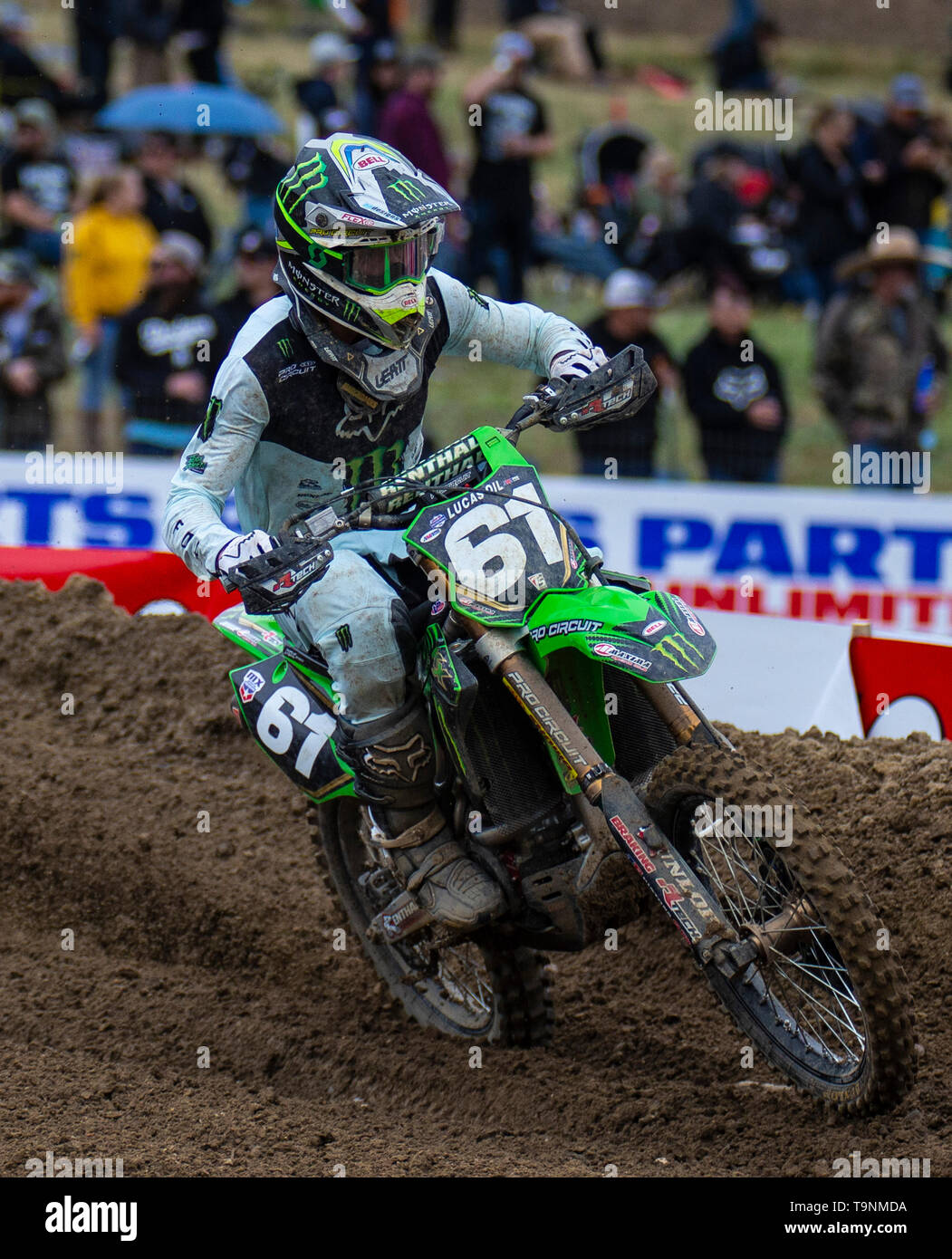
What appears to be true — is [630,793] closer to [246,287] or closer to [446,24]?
[246,287]

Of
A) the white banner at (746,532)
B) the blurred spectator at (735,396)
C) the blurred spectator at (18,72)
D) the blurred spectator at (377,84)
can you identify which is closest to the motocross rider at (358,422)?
the white banner at (746,532)

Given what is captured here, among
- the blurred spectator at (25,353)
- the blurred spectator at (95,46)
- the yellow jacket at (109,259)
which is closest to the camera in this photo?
the blurred spectator at (25,353)

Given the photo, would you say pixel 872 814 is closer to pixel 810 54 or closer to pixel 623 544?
pixel 623 544

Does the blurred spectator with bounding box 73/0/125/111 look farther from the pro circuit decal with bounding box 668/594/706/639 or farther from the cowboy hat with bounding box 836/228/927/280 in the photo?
the pro circuit decal with bounding box 668/594/706/639

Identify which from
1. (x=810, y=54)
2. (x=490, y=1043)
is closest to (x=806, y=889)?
(x=490, y=1043)

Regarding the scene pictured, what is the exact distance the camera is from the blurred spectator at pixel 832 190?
14617mm

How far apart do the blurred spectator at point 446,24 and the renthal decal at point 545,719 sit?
855 inches

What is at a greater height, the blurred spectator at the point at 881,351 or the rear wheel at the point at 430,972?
the blurred spectator at the point at 881,351

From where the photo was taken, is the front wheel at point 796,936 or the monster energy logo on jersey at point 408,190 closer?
the front wheel at point 796,936

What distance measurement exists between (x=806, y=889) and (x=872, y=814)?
6.20ft

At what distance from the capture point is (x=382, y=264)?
454 cm

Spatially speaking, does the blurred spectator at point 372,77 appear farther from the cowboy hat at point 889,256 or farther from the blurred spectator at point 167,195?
the cowboy hat at point 889,256

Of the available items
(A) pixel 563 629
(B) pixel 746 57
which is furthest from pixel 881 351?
(A) pixel 563 629

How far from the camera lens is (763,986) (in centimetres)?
440
